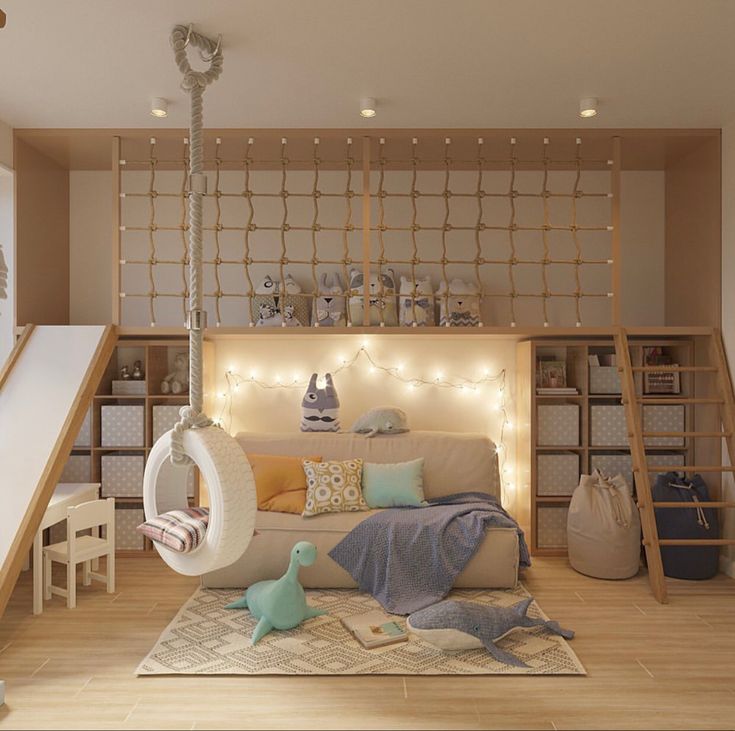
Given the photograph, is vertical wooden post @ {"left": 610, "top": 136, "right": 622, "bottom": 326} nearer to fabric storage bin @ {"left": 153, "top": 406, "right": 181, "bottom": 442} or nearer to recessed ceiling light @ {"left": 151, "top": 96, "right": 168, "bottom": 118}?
recessed ceiling light @ {"left": 151, "top": 96, "right": 168, "bottom": 118}

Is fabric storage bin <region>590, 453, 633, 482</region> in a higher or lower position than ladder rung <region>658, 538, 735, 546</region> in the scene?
higher

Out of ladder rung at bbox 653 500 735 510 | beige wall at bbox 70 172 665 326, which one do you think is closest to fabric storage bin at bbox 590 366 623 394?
beige wall at bbox 70 172 665 326

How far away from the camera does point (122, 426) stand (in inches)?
193

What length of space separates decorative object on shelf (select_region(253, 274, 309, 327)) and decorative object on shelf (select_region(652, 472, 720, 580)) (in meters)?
2.85

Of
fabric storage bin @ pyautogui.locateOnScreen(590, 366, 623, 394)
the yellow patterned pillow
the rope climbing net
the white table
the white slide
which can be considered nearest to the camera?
the white slide

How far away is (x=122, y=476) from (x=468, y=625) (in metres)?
2.83

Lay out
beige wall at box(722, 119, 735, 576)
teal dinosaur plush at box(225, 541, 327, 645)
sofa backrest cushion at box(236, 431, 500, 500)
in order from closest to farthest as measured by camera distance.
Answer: teal dinosaur plush at box(225, 541, 327, 645) → beige wall at box(722, 119, 735, 576) → sofa backrest cushion at box(236, 431, 500, 500)

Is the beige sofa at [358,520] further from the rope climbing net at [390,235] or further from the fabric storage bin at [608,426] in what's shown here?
the rope climbing net at [390,235]

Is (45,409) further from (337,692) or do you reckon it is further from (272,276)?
(337,692)

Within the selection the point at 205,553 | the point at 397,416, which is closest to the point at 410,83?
the point at 397,416

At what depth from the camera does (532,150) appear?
197 inches

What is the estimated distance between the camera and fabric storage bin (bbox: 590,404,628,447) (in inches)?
192

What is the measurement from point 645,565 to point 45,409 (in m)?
4.13

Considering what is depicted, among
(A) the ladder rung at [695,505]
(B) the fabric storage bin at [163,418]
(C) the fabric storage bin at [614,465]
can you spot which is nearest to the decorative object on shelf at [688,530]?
(A) the ladder rung at [695,505]
